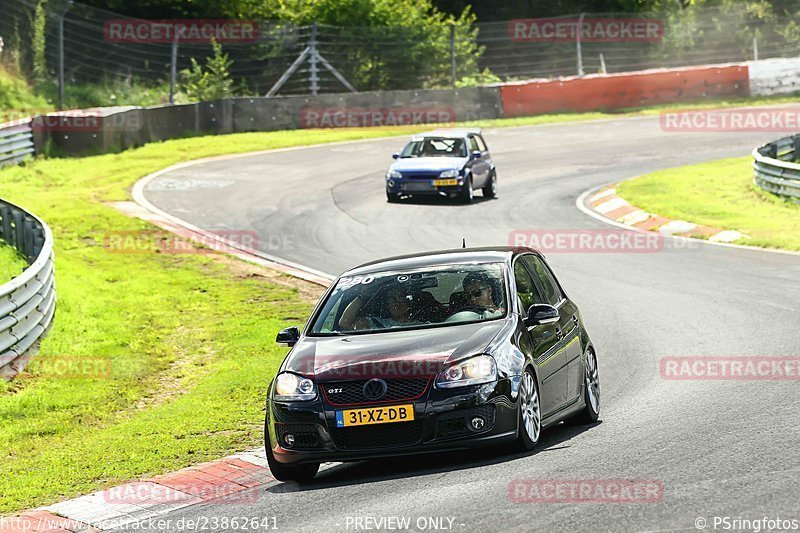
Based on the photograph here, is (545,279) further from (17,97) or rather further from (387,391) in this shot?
(17,97)

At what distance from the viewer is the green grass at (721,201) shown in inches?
936

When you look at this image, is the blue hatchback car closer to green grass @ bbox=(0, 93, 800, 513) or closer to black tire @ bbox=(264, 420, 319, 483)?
green grass @ bbox=(0, 93, 800, 513)

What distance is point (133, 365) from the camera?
14.4m

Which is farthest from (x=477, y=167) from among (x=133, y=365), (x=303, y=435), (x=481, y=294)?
(x=303, y=435)

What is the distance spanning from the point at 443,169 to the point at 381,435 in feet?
63.2

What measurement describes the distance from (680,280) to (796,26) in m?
35.9

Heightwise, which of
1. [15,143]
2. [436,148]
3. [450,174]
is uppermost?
[15,143]

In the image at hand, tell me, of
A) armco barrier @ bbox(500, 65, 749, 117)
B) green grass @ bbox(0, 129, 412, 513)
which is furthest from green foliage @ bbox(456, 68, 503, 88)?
green grass @ bbox(0, 129, 412, 513)

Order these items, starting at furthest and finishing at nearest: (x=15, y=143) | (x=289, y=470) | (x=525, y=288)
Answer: (x=15, y=143)
(x=525, y=288)
(x=289, y=470)

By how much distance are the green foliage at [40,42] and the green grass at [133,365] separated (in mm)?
11962

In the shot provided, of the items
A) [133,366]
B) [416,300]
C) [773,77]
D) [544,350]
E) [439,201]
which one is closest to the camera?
[544,350]

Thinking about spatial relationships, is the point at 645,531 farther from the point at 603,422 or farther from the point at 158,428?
the point at 158,428

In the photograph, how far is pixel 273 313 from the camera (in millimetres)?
17375

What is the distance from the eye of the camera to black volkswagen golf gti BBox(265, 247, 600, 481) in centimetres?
880
